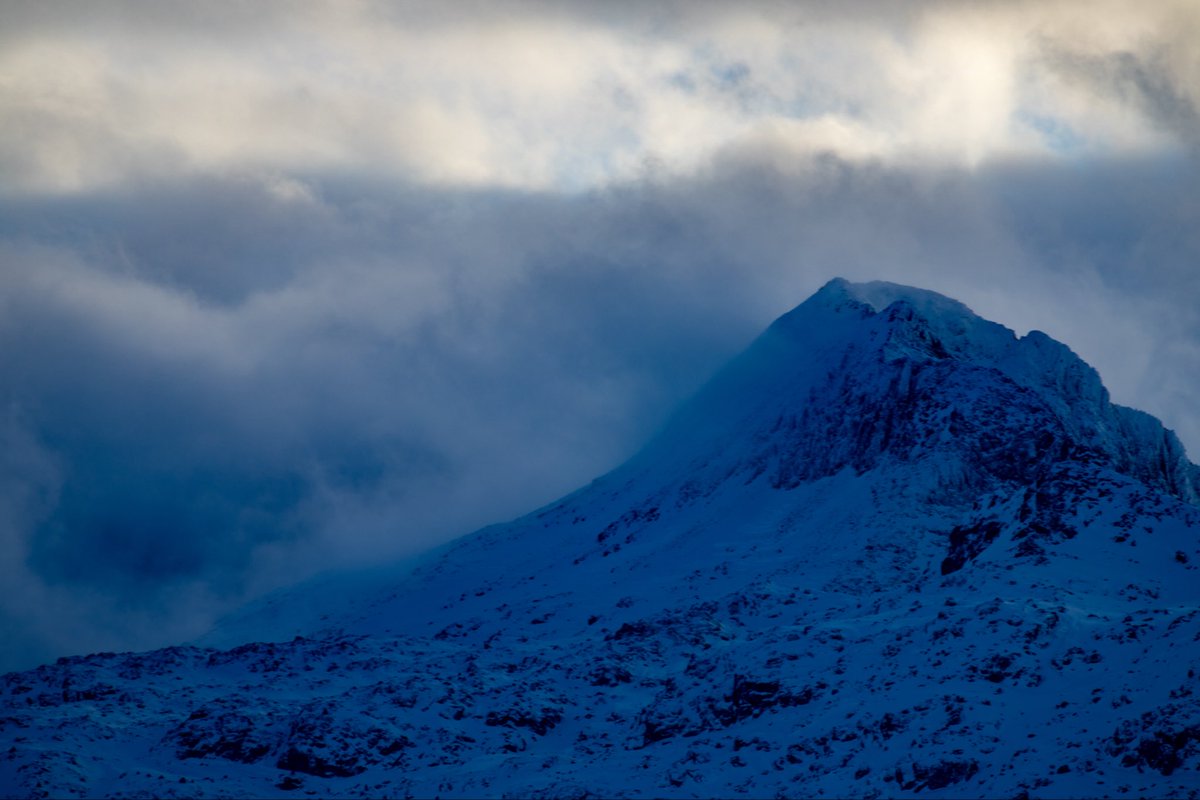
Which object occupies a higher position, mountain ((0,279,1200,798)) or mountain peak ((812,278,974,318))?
mountain peak ((812,278,974,318))

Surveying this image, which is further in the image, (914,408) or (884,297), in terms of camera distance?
(884,297)

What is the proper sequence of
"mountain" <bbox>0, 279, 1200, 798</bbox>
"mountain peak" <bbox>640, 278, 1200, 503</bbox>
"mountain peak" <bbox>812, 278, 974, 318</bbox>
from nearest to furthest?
"mountain" <bbox>0, 279, 1200, 798</bbox> < "mountain peak" <bbox>640, 278, 1200, 503</bbox> < "mountain peak" <bbox>812, 278, 974, 318</bbox>

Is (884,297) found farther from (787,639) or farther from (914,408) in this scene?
(787,639)

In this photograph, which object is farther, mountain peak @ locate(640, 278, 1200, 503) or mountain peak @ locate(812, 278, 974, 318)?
mountain peak @ locate(812, 278, 974, 318)

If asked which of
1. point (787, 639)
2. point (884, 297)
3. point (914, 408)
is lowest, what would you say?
point (787, 639)

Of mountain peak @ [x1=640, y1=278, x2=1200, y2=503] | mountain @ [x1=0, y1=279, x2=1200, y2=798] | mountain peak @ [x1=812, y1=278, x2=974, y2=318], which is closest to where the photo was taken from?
mountain @ [x1=0, y1=279, x2=1200, y2=798]

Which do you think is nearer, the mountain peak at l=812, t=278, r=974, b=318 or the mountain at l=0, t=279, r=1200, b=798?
the mountain at l=0, t=279, r=1200, b=798

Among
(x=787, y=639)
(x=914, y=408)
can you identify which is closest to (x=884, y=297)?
(x=914, y=408)

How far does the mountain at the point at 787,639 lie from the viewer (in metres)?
59.2

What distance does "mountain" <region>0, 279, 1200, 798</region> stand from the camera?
59250 millimetres

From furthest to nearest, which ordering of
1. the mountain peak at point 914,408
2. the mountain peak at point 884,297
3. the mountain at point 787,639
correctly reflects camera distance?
the mountain peak at point 884,297 < the mountain peak at point 914,408 < the mountain at point 787,639

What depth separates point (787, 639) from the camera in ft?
240

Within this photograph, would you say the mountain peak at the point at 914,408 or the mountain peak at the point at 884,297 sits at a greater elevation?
the mountain peak at the point at 884,297

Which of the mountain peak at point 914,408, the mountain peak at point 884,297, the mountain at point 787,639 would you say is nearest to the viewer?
the mountain at point 787,639
